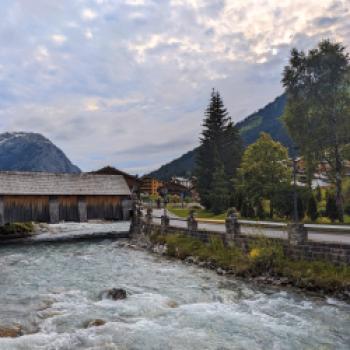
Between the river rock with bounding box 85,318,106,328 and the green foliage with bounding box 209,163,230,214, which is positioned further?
the green foliage with bounding box 209,163,230,214

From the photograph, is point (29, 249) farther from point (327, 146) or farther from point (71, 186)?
point (327, 146)

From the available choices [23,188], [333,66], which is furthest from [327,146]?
[23,188]

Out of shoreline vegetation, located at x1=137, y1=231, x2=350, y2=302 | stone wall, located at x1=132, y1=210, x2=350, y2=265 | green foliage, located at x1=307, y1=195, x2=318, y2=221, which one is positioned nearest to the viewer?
shoreline vegetation, located at x1=137, y1=231, x2=350, y2=302

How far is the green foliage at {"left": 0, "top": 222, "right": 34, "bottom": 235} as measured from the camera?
3634 cm

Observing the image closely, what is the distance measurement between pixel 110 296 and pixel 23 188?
29.0 metres

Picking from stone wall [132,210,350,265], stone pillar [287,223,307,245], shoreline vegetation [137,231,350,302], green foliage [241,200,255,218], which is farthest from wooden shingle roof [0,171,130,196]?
stone pillar [287,223,307,245]

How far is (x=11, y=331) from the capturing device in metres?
10.4

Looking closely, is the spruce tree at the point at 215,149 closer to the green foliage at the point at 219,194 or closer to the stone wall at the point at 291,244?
the green foliage at the point at 219,194

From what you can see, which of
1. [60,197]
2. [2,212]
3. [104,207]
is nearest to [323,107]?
[104,207]

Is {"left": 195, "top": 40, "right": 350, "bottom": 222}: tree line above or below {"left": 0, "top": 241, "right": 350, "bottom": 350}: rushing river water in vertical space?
above

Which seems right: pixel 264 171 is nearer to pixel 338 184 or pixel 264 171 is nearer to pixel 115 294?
pixel 338 184

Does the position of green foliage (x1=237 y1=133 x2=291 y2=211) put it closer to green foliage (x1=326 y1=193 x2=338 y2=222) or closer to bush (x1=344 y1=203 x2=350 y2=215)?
green foliage (x1=326 y1=193 x2=338 y2=222)

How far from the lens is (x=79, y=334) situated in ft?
33.4

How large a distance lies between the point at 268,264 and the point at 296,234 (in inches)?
73.4
